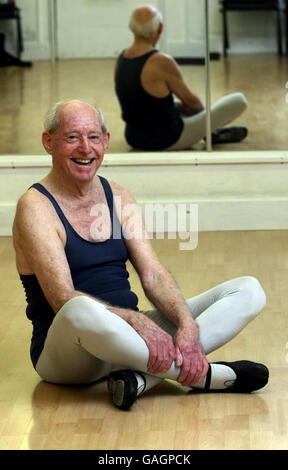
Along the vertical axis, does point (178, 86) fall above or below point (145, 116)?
above

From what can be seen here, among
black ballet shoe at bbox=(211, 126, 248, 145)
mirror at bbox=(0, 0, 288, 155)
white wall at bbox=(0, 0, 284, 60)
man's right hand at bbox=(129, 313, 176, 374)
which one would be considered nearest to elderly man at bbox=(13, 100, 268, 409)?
man's right hand at bbox=(129, 313, 176, 374)

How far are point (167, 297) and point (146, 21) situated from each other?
2.80 m

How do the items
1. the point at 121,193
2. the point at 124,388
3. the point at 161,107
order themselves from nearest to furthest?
the point at 124,388, the point at 121,193, the point at 161,107

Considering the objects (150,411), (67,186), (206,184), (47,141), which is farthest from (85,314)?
(206,184)

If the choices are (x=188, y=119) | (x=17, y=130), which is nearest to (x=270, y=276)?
(x=188, y=119)

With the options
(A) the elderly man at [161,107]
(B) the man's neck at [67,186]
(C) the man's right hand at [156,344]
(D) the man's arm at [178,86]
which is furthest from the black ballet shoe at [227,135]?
(C) the man's right hand at [156,344]

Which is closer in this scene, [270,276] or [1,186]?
[270,276]

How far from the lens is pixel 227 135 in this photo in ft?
19.6

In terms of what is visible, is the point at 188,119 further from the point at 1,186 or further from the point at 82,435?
the point at 82,435

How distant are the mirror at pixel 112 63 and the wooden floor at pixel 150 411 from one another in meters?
1.96

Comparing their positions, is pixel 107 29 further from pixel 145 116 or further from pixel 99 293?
pixel 99 293

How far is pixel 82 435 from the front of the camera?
9.53 feet
